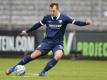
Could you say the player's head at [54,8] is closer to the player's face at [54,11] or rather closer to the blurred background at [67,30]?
the player's face at [54,11]

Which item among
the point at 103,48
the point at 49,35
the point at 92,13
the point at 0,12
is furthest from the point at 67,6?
the point at 49,35

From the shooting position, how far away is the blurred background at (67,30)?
25.0 metres

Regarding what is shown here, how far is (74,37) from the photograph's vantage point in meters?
25.3

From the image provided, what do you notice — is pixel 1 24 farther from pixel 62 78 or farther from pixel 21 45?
pixel 62 78

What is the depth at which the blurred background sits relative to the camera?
82.1 feet

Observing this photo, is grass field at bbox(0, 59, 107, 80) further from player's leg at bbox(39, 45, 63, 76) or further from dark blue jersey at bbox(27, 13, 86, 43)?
dark blue jersey at bbox(27, 13, 86, 43)

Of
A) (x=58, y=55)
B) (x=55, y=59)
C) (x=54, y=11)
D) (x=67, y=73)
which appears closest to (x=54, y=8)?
(x=54, y=11)

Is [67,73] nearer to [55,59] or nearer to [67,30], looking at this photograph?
[55,59]

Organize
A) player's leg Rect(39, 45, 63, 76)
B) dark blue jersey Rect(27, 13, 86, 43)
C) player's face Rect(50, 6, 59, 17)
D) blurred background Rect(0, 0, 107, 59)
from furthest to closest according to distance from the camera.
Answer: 1. blurred background Rect(0, 0, 107, 59)
2. dark blue jersey Rect(27, 13, 86, 43)
3. player's face Rect(50, 6, 59, 17)
4. player's leg Rect(39, 45, 63, 76)

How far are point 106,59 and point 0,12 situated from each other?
8575 mm

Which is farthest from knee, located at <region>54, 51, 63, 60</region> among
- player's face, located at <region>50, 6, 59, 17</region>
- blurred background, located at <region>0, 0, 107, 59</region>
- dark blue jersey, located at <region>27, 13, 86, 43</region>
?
blurred background, located at <region>0, 0, 107, 59</region>

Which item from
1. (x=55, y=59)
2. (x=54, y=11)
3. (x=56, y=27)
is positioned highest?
(x=54, y=11)

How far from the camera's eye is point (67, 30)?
25.5 metres

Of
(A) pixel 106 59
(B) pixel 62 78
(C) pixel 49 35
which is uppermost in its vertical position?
(C) pixel 49 35
